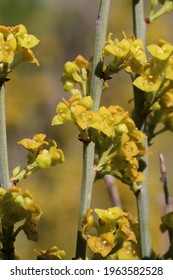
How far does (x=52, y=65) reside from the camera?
507 cm

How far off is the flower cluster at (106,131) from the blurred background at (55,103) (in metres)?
1.59

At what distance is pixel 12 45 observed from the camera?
5.51 ft

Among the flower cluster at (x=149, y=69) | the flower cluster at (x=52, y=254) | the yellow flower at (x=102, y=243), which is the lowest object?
the flower cluster at (x=52, y=254)

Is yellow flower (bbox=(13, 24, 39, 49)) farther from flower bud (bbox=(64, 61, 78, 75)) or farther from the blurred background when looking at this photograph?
the blurred background

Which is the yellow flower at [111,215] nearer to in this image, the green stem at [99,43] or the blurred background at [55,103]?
the green stem at [99,43]

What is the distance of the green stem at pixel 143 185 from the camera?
1987 mm

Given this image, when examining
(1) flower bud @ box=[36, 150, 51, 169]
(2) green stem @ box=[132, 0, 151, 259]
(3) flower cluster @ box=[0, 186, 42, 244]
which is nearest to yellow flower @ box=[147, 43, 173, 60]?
(2) green stem @ box=[132, 0, 151, 259]

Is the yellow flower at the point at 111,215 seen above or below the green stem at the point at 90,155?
below

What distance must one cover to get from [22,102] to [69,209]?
1.01m

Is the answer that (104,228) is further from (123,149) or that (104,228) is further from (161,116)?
(161,116)

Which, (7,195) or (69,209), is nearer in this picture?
(7,195)

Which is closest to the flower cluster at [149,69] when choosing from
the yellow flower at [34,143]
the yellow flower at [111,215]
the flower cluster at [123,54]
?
the flower cluster at [123,54]

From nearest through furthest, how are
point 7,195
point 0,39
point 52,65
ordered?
point 7,195, point 0,39, point 52,65
